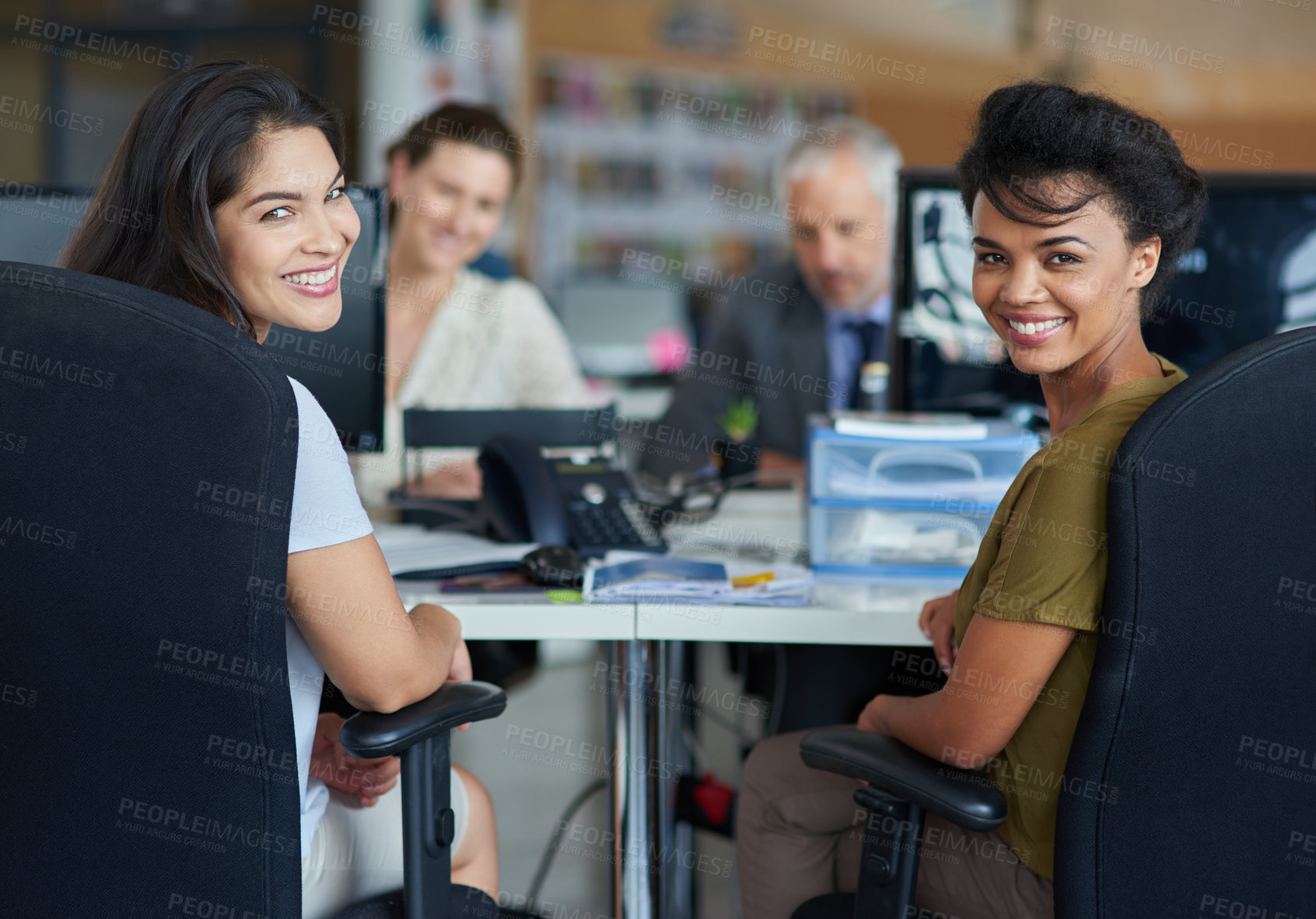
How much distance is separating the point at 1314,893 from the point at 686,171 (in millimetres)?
Answer: 6660

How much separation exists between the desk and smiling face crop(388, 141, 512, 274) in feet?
3.94

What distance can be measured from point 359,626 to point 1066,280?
74cm

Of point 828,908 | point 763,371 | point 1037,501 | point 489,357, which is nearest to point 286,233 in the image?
point 1037,501

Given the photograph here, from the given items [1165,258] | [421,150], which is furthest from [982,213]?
[421,150]

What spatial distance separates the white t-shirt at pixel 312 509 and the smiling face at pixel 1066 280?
665 mm

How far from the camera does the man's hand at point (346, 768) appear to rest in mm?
1188

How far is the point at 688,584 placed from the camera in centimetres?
137

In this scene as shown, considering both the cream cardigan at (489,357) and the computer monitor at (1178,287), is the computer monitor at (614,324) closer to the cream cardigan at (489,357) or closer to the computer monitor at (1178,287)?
the cream cardigan at (489,357)

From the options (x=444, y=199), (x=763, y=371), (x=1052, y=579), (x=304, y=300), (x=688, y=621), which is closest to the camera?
(x=1052, y=579)

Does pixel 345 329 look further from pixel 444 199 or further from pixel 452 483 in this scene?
pixel 444 199

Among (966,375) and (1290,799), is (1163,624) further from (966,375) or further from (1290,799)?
(966,375)

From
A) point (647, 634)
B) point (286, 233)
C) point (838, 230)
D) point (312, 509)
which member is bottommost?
point (647, 634)

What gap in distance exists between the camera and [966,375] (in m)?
1.75

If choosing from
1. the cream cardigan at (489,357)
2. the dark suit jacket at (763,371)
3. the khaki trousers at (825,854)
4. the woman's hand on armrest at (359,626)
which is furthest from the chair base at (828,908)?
the dark suit jacket at (763,371)
